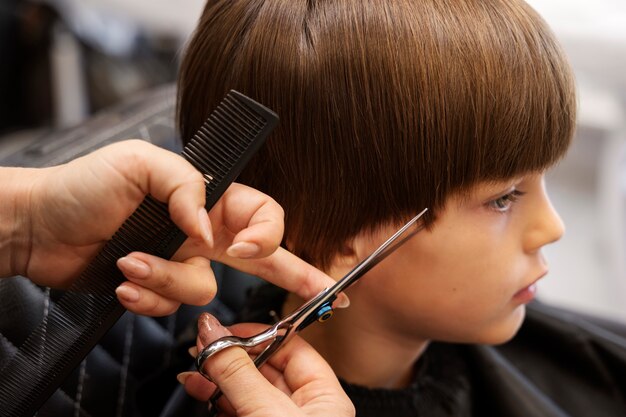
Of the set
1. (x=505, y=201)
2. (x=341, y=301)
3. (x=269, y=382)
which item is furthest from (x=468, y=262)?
(x=269, y=382)

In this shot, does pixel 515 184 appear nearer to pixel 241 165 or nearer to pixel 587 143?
pixel 241 165

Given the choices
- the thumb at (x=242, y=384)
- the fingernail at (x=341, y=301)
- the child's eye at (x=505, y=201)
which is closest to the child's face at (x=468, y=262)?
the child's eye at (x=505, y=201)

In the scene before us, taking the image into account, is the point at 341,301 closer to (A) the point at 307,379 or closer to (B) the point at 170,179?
(A) the point at 307,379

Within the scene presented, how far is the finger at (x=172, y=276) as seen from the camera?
654 mm

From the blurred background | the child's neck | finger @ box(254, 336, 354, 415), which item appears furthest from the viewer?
the blurred background

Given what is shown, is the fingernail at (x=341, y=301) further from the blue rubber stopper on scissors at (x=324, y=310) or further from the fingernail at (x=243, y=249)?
the fingernail at (x=243, y=249)

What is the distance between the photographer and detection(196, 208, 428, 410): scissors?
71cm

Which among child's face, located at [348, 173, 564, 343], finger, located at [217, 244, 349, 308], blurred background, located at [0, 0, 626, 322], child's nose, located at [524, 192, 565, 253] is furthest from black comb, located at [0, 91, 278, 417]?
blurred background, located at [0, 0, 626, 322]

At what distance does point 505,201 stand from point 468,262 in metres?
0.09

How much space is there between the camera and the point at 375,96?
0.78 metres

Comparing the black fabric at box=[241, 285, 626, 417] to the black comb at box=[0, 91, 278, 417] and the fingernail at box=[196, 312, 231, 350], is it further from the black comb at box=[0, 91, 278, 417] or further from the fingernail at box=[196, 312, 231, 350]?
the black comb at box=[0, 91, 278, 417]

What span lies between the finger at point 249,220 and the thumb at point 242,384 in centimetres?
11

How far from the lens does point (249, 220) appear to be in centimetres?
71

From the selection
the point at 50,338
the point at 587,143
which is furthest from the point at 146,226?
the point at 587,143
